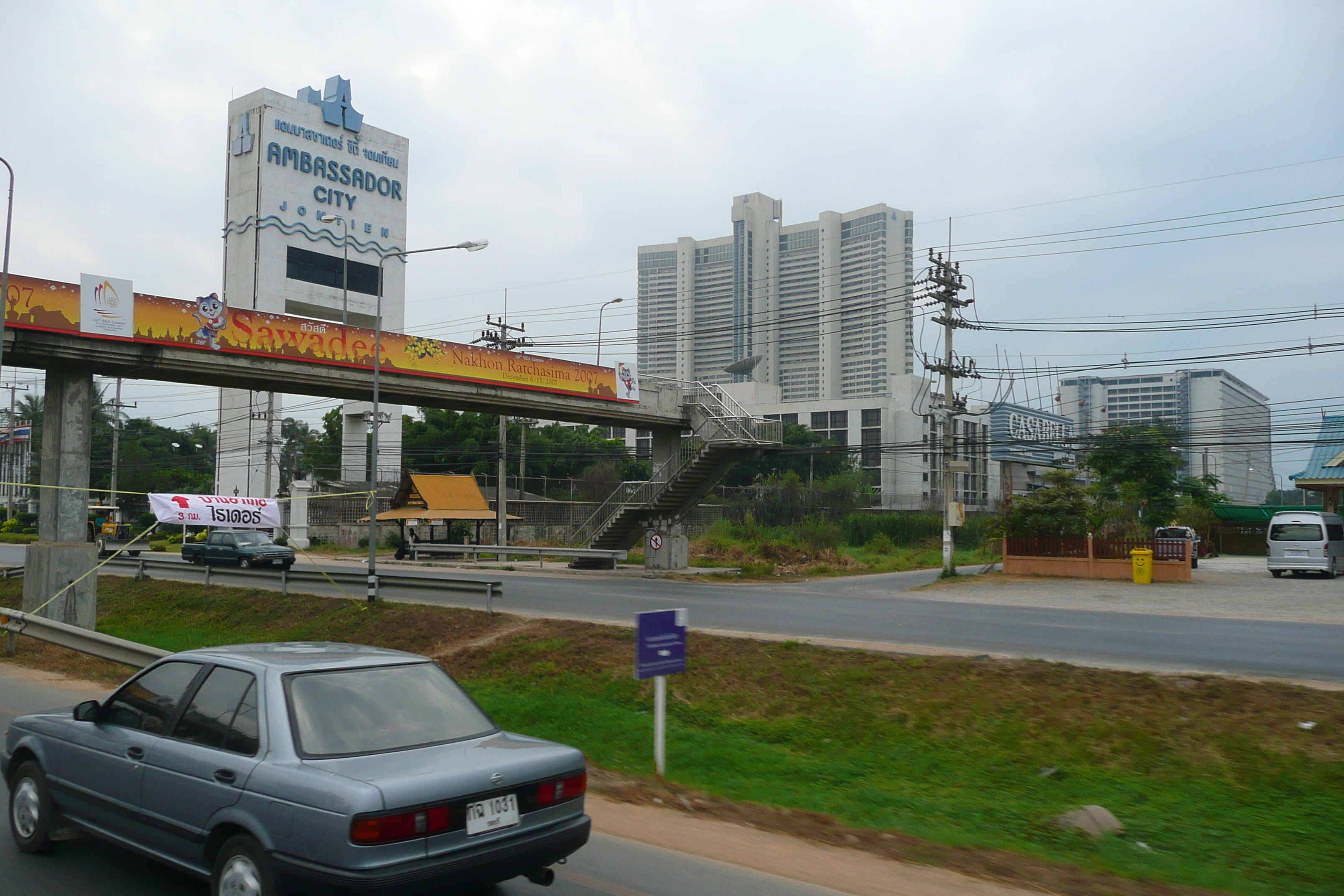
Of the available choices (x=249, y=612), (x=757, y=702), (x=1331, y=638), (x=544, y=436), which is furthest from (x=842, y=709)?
(x=544, y=436)

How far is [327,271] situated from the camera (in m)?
66.6

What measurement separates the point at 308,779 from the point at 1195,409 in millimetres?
168247

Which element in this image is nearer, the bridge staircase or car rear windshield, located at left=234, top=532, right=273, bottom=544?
the bridge staircase

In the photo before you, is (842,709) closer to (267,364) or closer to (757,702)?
(757,702)

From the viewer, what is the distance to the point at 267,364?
25047 millimetres

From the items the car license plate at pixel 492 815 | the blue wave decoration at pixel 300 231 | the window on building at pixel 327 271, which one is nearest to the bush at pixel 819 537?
the blue wave decoration at pixel 300 231

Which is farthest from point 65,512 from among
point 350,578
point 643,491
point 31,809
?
point 643,491

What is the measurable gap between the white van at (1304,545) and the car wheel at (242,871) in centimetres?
3842

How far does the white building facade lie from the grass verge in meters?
51.5

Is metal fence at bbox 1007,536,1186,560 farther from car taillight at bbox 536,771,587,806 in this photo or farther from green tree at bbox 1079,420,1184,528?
car taillight at bbox 536,771,587,806

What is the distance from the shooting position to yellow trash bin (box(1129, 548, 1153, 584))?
106 feet

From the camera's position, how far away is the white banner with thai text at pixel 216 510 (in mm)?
19516

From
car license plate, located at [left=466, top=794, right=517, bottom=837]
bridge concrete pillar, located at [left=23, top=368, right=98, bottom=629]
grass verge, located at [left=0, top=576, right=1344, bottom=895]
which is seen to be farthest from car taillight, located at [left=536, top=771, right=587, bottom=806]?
bridge concrete pillar, located at [left=23, top=368, right=98, bottom=629]

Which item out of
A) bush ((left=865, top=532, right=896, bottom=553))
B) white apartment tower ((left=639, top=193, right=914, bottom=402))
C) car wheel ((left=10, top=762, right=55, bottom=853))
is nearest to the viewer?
car wheel ((left=10, top=762, right=55, bottom=853))
